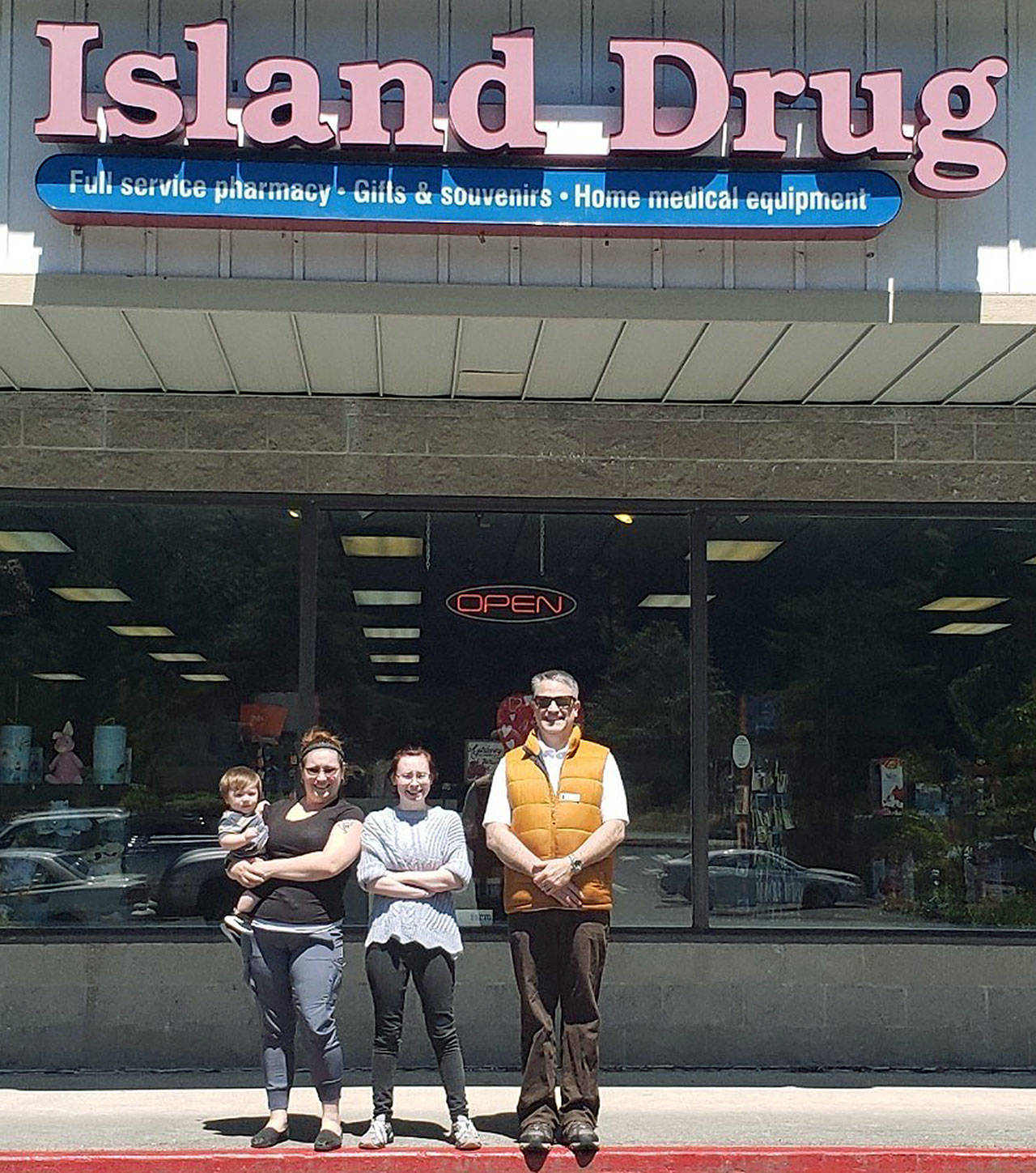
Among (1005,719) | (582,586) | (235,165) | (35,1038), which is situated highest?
(235,165)

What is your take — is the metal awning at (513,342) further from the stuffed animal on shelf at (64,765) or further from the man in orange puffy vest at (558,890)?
the stuffed animal on shelf at (64,765)

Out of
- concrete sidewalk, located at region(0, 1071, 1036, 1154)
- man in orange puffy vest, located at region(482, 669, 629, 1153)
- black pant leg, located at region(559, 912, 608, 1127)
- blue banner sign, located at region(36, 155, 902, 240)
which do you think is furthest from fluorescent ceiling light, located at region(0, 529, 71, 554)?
black pant leg, located at region(559, 912, 608, 1127)

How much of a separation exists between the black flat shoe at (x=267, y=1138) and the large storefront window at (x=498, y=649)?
2.12 m

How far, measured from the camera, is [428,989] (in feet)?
25.1

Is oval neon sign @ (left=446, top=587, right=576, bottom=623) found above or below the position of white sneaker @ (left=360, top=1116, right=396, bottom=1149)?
above

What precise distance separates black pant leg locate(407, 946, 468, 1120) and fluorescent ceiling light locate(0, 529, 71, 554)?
141 inches

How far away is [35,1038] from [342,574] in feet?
10.1

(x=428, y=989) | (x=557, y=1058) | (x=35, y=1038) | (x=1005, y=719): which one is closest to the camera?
(x=428, y=989)

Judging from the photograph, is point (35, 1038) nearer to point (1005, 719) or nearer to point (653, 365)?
point (653, 365)

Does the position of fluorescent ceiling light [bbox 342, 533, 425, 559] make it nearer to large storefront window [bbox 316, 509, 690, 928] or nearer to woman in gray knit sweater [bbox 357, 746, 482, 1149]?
large storefront window [bbox 316, 509, 690, 928]

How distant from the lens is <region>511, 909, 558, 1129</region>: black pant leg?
756 centimetres

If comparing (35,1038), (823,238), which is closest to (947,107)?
(823,238)

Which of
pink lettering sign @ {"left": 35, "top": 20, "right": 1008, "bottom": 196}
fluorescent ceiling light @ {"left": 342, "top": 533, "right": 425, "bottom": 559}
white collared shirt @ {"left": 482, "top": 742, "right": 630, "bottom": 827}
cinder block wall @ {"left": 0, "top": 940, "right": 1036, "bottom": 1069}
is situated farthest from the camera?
fluorescent ceiling light @ {"left": 342, "top": 533, "right": 425, "bottom": 559}

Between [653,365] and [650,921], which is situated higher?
[653,365]
